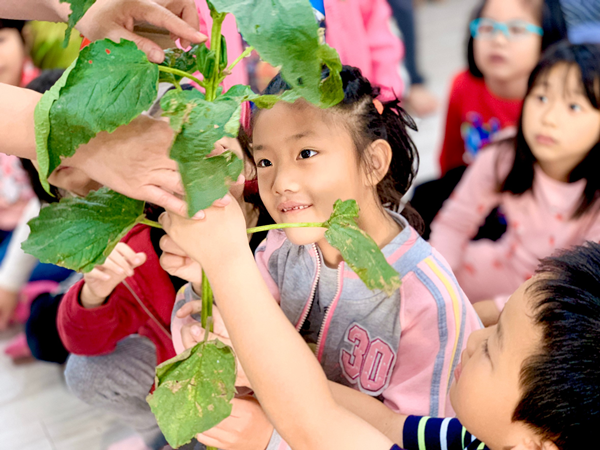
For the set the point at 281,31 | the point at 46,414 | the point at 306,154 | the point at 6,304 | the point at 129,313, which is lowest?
the point at 6,304

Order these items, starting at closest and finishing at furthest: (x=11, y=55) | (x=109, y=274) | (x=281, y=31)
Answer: (x=281, y=31), (x=109, y=274), (x=11, y=55)

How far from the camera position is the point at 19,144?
427 mm

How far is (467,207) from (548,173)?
185mm

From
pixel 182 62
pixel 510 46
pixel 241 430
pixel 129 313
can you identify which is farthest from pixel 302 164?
pixel 510 46

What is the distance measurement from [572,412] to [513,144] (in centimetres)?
68

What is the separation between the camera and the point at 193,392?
439mm

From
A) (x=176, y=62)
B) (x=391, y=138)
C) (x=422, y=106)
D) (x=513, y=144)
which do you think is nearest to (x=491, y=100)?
(x=513, y=144)

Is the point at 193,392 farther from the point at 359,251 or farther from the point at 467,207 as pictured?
the point at 467,207

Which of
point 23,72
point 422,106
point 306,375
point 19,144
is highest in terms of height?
point 19,144

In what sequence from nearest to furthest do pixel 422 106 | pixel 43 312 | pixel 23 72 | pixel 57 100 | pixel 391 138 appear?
pixel 57 100
pixel 391 138
pixel 43 312
pixel 23 72
pixel 422 106

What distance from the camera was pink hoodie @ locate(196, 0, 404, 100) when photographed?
54cm

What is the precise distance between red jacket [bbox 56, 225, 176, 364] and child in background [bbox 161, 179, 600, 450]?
222mm

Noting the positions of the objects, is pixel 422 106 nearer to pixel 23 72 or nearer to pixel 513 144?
pixel 513 144

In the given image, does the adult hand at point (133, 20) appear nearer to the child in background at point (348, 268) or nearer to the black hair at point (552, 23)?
the child in background at point (348, 268)
